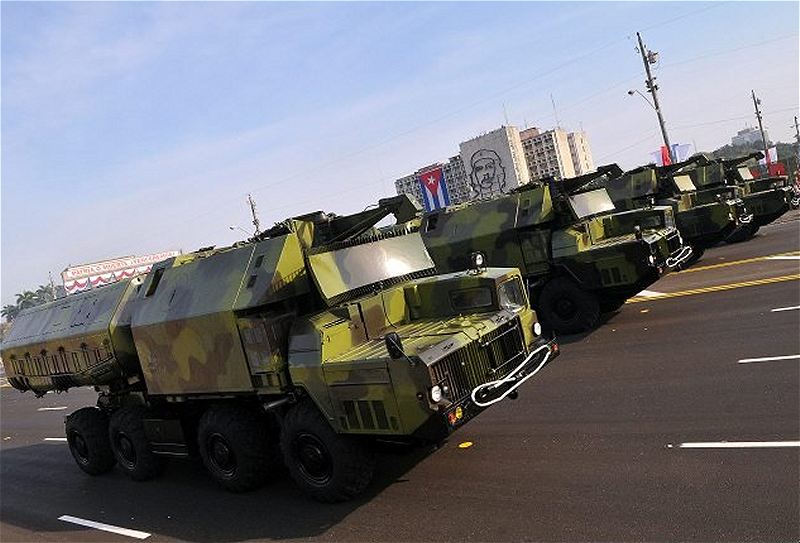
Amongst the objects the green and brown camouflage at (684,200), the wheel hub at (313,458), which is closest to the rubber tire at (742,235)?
the green and brown camouflage at (684,200)

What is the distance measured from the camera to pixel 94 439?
9.18 m

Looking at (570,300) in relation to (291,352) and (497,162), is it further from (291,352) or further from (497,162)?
(497,162)

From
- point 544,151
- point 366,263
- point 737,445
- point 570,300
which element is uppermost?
point 544,151

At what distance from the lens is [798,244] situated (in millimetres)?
17656

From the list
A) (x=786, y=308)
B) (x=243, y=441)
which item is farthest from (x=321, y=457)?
(x=786, y=308)

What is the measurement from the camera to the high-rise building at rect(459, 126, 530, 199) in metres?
72.4

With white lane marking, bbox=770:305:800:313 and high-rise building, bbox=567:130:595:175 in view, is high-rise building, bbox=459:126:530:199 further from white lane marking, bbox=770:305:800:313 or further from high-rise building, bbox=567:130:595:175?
white lane marking, bbox=770:305:800:313

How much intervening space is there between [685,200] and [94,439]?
53.1ft

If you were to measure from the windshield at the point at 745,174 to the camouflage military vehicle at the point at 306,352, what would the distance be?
69.4 feet

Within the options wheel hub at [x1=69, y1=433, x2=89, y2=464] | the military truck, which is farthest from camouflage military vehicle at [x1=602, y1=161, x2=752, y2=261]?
wheel hub at [x1=69, y1=433, x2=89, y2=464]

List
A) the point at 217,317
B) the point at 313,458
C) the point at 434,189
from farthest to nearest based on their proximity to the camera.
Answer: the point at 434,189
the point at 217,317
the point at 313,458

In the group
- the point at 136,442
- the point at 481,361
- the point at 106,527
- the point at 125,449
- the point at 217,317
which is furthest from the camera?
the point at 125,449

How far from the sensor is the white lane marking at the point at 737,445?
17.8 ft

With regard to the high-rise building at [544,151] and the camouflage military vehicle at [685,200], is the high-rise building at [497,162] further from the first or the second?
the camouflage military vehicle at [685,200]
